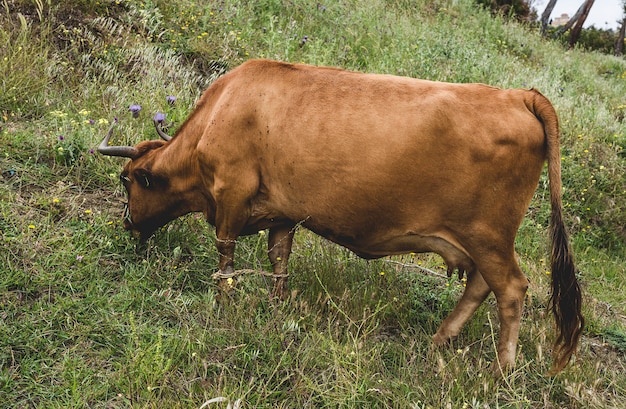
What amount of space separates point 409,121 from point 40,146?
3.30 meters

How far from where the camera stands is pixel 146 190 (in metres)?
4.61

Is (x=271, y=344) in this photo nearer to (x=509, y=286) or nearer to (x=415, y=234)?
(x=415, y=234)

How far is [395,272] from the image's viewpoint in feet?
16.0

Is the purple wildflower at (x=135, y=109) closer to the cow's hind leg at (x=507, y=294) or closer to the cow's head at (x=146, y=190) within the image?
the cow's head at (x=146, y=190)

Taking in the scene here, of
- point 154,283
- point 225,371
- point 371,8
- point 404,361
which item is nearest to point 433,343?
point 404,361

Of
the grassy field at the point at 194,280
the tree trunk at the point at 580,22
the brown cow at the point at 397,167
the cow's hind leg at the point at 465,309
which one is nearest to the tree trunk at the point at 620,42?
the tree trunk at the point at 580,22

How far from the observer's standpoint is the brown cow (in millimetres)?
3570

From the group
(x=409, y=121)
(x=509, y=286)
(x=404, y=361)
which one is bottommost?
(x=404, y=361)

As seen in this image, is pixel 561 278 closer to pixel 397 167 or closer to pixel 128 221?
pixel 397 167

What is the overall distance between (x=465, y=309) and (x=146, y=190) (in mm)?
2373

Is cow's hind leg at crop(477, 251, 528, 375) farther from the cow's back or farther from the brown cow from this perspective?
the cow's back

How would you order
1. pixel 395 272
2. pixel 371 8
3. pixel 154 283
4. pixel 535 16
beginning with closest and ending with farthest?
pixel 154 283, pixel 395 272, pixel 371 8, pixel 535 16

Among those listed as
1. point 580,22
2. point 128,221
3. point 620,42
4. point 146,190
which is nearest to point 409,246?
point 146,190

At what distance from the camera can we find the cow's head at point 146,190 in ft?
14.8
